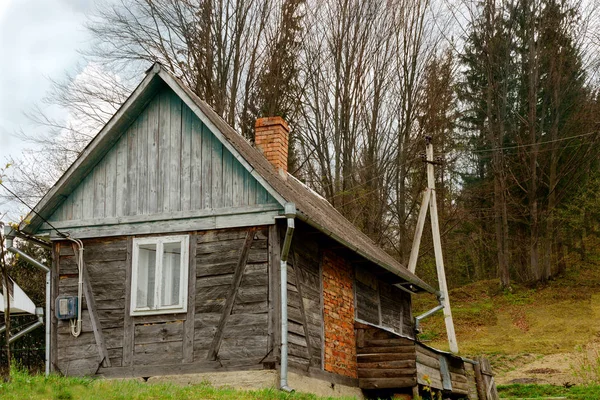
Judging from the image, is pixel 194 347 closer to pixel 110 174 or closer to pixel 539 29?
pixel 110 174

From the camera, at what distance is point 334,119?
1305 inches

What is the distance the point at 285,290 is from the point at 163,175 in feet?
11.2

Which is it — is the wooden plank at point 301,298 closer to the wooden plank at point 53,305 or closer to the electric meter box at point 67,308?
the electric meter box at point 67,308

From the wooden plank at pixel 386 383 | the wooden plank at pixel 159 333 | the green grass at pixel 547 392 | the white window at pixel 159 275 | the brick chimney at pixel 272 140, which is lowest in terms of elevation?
the green grass at pixel 547 392

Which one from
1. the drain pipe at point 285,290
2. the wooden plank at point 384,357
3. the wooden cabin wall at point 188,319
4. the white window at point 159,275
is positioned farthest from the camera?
the wooden plank at point 384,357

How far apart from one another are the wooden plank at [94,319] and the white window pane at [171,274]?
1394 millimetres

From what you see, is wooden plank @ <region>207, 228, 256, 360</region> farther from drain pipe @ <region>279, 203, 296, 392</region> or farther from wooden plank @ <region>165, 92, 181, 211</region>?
wooden plank @ <region>165, 92, 181, 211</region>

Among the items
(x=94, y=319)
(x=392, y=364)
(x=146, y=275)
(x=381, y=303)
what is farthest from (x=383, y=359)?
(x=94, y=319)

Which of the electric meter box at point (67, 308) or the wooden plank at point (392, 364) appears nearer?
the electric meter box at point (67, 308)

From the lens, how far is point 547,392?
68.1ft

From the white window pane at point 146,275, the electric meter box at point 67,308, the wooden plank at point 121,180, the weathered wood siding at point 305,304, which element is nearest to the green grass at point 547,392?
the weathered wood siding at point 305,304

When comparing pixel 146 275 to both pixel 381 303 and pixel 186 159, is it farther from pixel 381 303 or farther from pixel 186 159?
pixel 381 303

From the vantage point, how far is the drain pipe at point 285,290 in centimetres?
1378

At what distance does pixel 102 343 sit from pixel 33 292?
1174 centimetres
